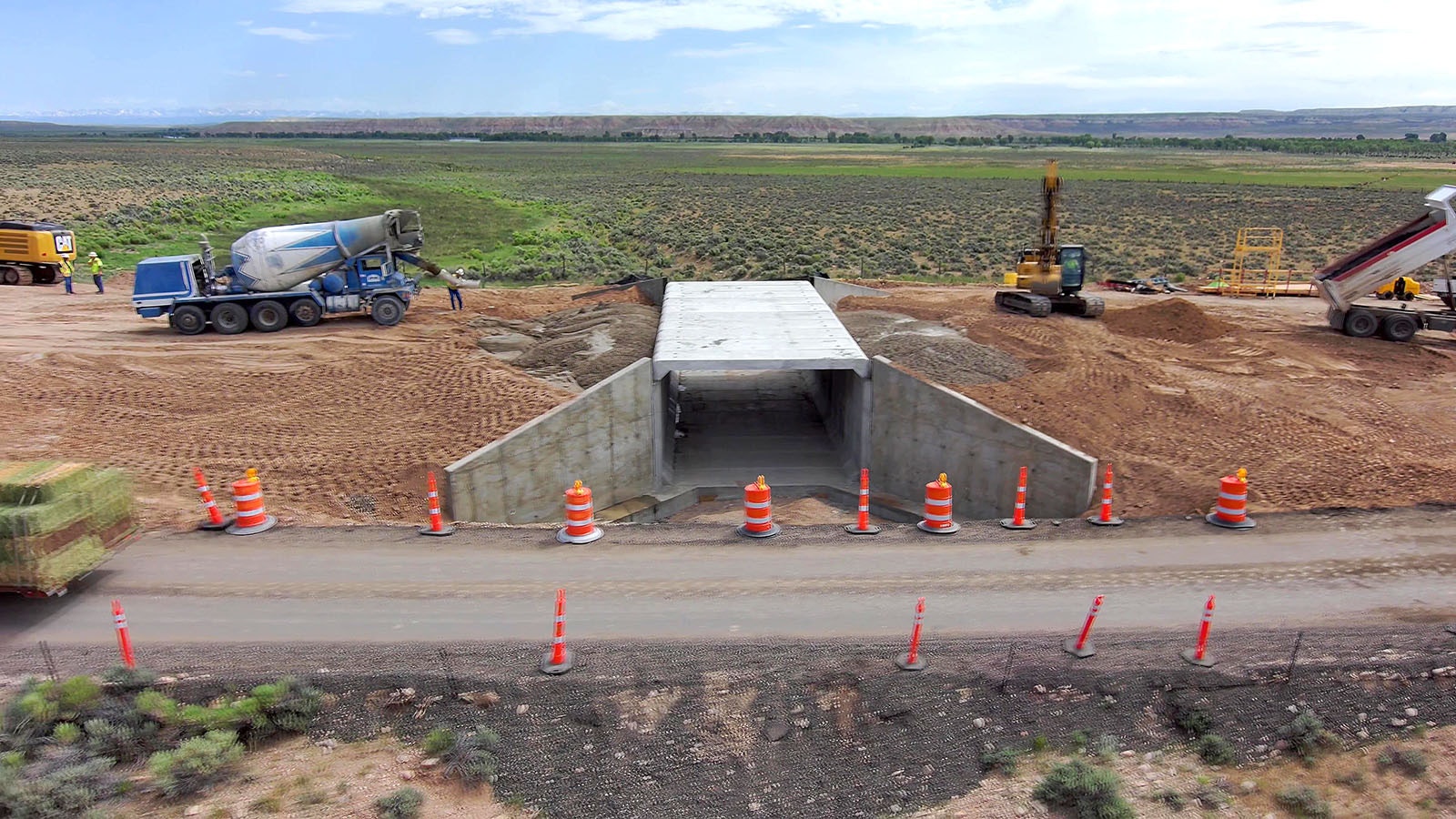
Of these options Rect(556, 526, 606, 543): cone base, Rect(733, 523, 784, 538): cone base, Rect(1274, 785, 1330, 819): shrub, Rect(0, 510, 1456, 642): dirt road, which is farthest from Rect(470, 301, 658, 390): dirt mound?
Rect(1274, 785, 1330, 819): shrub

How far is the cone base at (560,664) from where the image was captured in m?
8.96

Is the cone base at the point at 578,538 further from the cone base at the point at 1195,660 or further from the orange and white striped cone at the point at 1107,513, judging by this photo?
the cone base at the point at 1195,660

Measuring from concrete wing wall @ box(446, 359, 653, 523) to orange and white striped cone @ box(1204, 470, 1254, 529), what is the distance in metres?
10.1

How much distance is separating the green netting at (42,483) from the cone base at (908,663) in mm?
9768

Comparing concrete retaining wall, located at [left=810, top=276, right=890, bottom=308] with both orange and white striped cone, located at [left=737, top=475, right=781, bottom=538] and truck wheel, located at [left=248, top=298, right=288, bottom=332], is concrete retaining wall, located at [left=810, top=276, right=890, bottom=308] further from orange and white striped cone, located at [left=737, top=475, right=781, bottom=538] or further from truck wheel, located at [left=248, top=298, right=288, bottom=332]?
orange and white striped cone, located at [left=737, top=475, right=781, bottom=538]

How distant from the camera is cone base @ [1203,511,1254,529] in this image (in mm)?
12469

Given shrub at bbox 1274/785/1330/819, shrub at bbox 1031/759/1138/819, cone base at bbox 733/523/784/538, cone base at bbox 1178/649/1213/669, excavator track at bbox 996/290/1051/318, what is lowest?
shrub at bbox 1274/785/1330/819

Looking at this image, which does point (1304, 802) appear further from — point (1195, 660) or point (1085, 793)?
point (1085, 793)

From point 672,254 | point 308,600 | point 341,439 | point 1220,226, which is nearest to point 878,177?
point 1220,226

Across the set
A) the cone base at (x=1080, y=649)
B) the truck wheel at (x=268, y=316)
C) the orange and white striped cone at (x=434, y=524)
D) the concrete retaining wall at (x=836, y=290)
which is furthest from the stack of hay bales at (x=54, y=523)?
the concrete retaining wall at (x=836, y=290)

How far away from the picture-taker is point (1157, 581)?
35.8ft

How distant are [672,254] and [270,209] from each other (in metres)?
29.1

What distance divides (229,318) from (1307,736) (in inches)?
1014

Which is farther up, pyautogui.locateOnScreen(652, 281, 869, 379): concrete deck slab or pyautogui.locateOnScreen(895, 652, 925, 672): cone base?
pyautogui.locateOnScreen(652, 281, 869, 379): concrete deck slab
